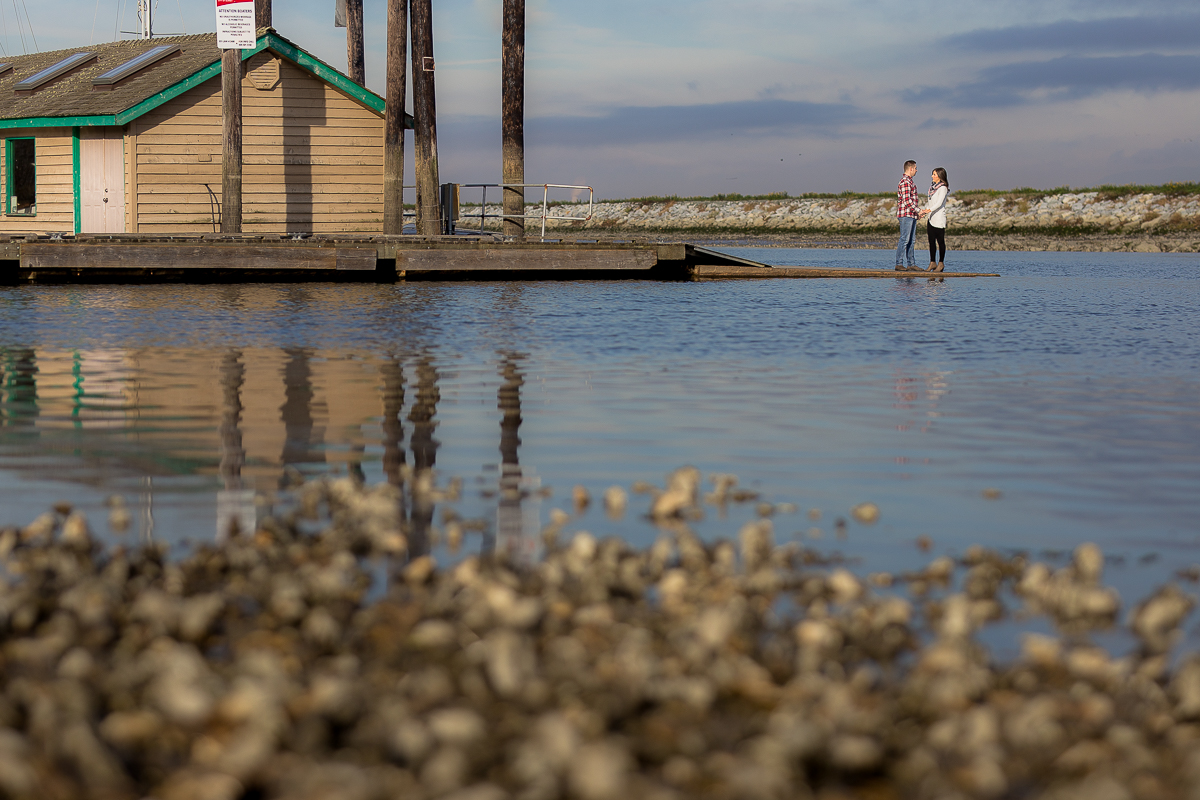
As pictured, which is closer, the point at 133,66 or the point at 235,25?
the point at 235,25

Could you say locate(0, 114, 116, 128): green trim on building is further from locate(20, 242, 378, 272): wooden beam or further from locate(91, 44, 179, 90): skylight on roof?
locate(20, 242, 378, 272): wooden beam

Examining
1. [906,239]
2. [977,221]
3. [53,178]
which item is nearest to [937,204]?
[906,239]

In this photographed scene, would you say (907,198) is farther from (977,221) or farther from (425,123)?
(977,221)

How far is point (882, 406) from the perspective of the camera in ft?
28.5

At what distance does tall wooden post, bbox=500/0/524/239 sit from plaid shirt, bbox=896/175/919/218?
23.4ft

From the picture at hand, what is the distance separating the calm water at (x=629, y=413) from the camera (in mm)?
5562

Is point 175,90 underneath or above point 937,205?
above

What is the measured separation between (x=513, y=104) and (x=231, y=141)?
5241 millimetres

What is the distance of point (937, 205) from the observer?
73.9 ft

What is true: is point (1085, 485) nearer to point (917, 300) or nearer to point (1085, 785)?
point (1085, 785)

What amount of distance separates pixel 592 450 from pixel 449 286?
14.0 metres

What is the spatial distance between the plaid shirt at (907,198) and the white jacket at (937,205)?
0.41 metres

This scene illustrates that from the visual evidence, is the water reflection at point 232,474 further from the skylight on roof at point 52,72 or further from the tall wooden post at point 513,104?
the skylight on roof at point 52,72

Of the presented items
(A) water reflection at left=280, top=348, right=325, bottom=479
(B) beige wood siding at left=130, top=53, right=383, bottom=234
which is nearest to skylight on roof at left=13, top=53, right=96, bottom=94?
(B) beige wood siding at left=130, top=53, right=383, bottom=234
